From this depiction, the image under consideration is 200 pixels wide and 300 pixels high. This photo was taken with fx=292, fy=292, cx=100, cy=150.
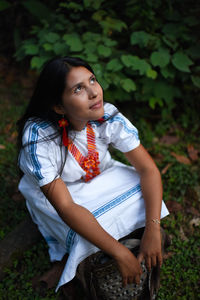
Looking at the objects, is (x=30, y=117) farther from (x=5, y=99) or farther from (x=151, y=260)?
(x=5, y=99)

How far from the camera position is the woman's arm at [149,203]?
1823 mm

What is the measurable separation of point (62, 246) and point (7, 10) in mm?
4101

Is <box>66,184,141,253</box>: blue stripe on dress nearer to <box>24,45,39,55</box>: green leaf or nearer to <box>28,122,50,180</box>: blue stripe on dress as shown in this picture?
<box>28,122,50,180</box>: blue stripe on dress

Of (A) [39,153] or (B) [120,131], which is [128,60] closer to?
(B) [120,131]

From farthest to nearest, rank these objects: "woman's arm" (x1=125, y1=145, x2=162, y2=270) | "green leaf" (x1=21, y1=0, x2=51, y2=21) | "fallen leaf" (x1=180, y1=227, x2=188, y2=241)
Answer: "green leaf" (x1=21, y1=0, x2=51, y2=21), "fallen leaf" (x1=180, y1=227, x2=188, y2=241), "woman's arm" (x1=125, y1=145, x2=162, y2=270)

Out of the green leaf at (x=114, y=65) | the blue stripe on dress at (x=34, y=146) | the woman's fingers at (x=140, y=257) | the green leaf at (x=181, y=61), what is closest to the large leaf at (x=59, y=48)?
the green leaf at (x=114, y=65)

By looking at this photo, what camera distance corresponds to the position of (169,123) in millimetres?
3686

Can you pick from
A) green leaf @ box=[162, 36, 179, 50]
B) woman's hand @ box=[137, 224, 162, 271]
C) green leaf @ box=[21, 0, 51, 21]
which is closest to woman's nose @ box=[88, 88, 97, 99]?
woman's hand @ box=[137, 224, 162, 271]

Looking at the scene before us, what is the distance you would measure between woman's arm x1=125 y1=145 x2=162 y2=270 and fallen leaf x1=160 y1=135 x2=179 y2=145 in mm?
1428

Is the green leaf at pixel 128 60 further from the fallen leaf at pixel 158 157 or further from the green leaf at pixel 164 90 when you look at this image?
the fallen leaf at pixel 158 157

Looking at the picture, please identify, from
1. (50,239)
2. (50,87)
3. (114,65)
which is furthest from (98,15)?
(50,239)

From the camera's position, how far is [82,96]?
5.93ft

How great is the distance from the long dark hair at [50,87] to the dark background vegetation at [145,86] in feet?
3.73

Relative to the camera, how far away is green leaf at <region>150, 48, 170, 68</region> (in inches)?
124
